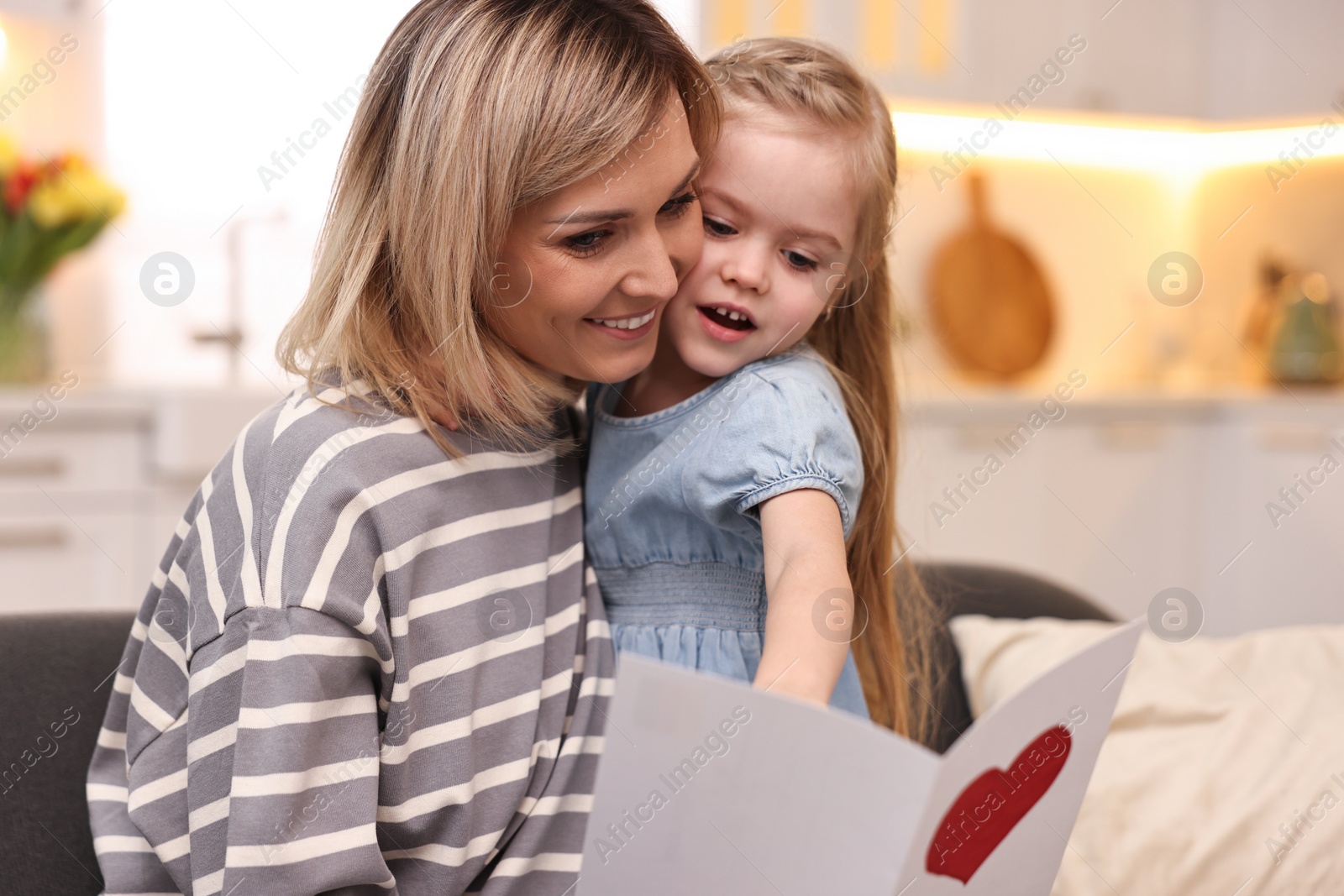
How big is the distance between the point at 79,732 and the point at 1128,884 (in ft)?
2.96

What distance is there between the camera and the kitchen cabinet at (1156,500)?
2793 mm

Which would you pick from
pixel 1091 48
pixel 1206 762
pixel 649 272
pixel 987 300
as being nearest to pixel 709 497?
pixel 649 272

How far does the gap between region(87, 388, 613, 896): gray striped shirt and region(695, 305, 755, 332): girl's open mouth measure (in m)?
0.17

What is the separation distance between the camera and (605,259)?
2.65ft

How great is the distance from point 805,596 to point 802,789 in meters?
0.17

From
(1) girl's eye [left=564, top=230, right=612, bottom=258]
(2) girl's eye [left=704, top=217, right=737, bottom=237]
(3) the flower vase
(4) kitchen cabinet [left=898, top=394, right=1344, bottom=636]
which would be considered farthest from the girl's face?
(3) the flower vase

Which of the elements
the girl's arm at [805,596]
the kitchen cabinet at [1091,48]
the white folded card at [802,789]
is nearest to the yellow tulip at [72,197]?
the kitchen cabinet at [1091,48]

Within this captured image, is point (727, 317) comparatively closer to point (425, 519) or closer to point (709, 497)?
point (709, 497)

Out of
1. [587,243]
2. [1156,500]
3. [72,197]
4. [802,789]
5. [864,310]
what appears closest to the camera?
[802,789]

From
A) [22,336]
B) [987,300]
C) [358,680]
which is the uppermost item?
[358,680]

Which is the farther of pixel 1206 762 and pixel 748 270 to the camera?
pixel 1206 762

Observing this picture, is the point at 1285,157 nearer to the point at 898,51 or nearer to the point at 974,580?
the point at 898,51

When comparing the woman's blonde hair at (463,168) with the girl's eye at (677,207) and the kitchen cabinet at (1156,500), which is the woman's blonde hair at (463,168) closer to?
the girl's eye at (677,207)

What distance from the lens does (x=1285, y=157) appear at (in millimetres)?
3135
